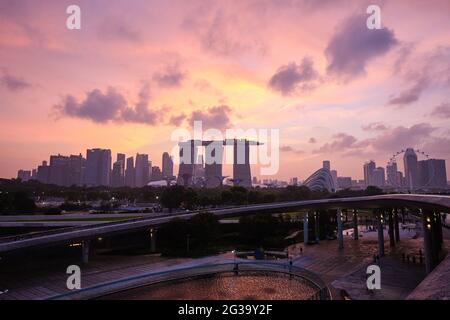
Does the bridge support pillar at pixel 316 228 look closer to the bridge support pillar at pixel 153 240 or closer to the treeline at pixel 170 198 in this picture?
the treeline at pixel 170 198

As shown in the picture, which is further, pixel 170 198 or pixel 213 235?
pixel 170 198

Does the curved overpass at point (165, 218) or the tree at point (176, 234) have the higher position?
the curved overpass at point (165, 218)

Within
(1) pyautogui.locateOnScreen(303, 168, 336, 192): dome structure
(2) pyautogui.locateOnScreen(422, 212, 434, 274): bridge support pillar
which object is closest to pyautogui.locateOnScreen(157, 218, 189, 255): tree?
(2) pyautogui.locateOnScreen(422, 212, 434, 274): bridge support pillar

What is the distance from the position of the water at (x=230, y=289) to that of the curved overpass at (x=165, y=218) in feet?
33.3

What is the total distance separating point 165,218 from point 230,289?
19005 mm

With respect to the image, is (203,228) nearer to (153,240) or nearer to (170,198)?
(153,240)

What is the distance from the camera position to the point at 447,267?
35.7ft

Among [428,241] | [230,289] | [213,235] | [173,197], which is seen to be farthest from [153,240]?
[173,197]

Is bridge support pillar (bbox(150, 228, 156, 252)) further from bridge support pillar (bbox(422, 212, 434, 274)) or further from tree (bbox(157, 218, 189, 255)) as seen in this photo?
bridge support pillar (bbox(422, 212, 434, 274))

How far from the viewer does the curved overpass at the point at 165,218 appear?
76.1ft

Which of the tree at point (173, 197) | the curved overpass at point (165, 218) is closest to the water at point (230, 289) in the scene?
the curved overpass at point (165, 218)

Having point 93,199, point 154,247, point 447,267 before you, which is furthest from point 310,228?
point 93,199

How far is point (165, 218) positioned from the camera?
4038 cm
